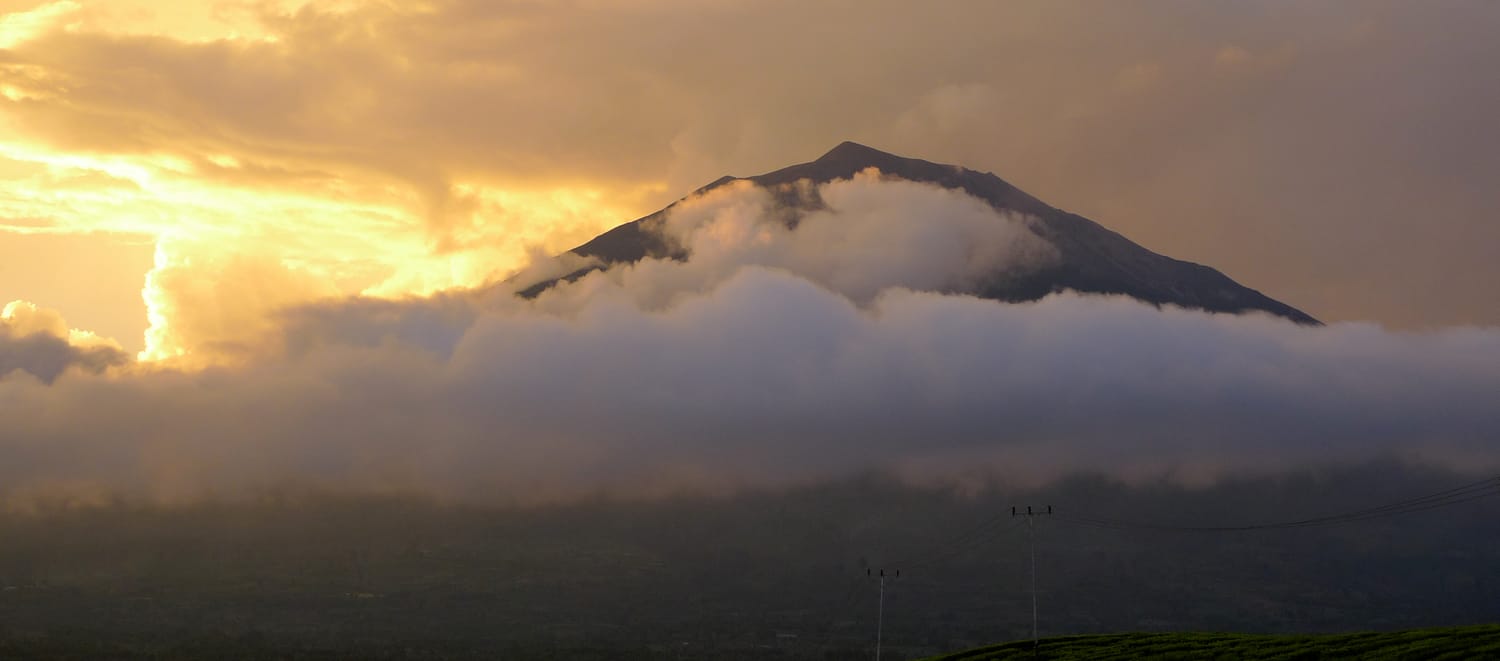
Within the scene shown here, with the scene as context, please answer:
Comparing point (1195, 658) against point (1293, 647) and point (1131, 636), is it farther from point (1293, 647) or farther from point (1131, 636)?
point (1131, 636)

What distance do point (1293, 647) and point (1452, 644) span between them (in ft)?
81.4

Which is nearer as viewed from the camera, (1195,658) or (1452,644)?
(1452,644)

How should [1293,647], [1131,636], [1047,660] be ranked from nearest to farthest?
[1293,647] < [1047,660] < [1131,636]

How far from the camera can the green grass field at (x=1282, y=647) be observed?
129 m

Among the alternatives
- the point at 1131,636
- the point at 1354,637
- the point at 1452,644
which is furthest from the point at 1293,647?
the point at 1131,636

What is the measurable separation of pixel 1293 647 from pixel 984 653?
49.9 m

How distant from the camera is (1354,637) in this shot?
156 m

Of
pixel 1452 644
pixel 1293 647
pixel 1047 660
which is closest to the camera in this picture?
pixel 1452 644

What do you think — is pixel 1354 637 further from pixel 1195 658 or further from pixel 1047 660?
pixel 1047 660

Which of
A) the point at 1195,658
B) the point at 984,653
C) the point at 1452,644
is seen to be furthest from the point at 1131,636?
the point at 1452,644

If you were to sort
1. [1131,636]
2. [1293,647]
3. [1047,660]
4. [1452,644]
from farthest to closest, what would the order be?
[1131,636] → [1047,660] → [1293,647] → [1452,644]

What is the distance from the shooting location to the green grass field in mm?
129375

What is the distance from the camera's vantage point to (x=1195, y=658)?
159750mm

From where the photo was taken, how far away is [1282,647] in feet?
513
